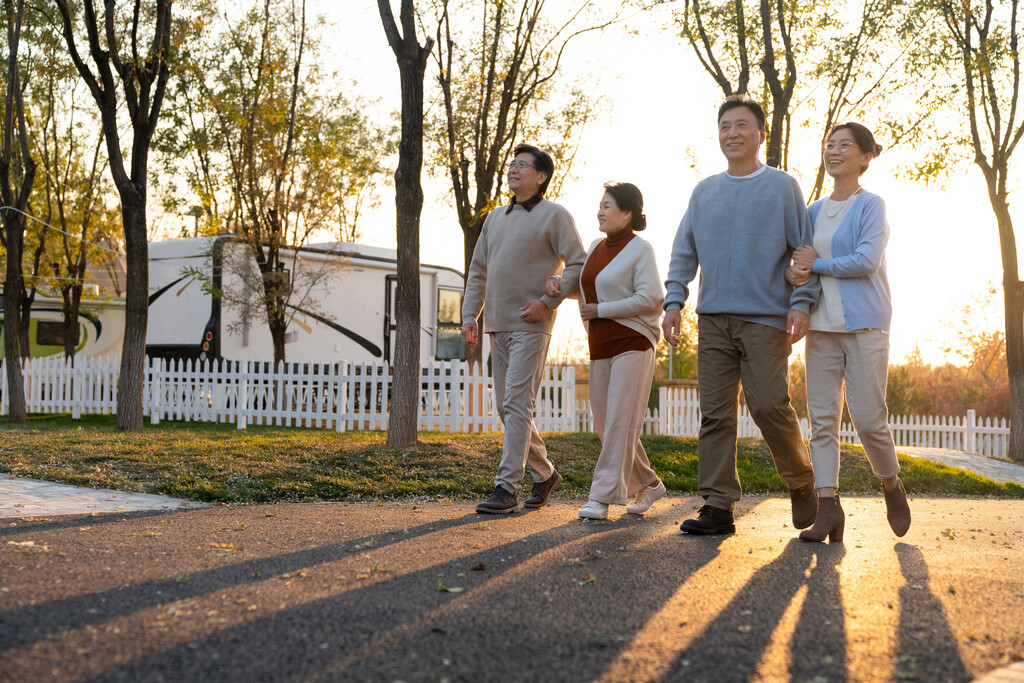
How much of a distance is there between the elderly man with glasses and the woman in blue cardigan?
1532 mm

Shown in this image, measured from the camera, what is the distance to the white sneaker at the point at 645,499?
537cm

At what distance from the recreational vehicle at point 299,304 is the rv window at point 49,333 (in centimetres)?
489

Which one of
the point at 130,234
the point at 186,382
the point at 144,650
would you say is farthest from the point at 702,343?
the point at 186,382

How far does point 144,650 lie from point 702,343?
2.97 metres

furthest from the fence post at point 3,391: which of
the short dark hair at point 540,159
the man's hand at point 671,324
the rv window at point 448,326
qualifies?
the man's hand at point 671,324

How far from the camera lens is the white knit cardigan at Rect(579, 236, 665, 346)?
196 inches

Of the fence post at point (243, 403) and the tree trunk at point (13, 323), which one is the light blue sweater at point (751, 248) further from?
the tree trunk at point (13, 323)

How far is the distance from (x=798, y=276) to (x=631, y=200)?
4.07ft

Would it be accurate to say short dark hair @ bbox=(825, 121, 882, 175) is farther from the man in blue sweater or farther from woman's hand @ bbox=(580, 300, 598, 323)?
woman's hand @ bbox=(580, 300, 598, 323)

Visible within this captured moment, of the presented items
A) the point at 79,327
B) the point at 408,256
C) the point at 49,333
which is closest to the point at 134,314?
the point at 408,256

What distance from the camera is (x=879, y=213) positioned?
430cm

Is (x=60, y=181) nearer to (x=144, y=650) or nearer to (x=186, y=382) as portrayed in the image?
(x=186, y=382)

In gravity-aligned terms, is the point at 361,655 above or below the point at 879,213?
below

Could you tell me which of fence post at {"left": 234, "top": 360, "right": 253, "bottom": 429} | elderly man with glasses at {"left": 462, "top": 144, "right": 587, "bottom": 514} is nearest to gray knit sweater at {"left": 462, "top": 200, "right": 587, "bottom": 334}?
elderly man with glasses at {"left": 462, "top": 144, "right": 587, "bottom": 514}
